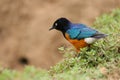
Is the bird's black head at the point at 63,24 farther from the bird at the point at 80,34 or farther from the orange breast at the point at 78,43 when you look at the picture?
the orange breast at the point at 78,43

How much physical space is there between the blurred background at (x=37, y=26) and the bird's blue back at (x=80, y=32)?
283 inches

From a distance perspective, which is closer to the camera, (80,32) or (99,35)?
(99,35)

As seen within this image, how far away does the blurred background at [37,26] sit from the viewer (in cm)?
1670

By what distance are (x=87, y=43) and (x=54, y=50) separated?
25.7ft

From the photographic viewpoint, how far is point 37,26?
17.0 meters

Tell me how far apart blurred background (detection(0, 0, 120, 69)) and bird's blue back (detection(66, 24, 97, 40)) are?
7180 mm

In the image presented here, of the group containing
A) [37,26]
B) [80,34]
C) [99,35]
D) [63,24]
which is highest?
[37,26]

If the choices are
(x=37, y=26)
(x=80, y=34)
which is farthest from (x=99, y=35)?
(x=37, y=26)

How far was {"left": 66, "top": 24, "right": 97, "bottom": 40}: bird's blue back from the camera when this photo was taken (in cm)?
896

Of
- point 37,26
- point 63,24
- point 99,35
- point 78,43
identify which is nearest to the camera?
point 99,35

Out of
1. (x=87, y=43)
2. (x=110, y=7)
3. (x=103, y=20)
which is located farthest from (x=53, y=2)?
(x=87, y=43)

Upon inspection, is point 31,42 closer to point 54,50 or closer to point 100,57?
point 54,50

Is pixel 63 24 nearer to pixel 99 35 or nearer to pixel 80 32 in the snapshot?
pixel 80 32

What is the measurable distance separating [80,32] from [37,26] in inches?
314
